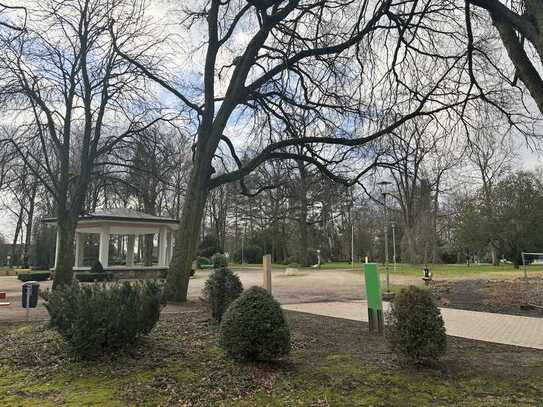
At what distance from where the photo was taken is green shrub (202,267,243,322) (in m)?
7.95

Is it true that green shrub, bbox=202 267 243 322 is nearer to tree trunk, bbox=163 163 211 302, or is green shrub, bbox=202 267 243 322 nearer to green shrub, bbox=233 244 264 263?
tree trunk, bbox=163 163 211 302

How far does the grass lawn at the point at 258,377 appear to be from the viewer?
4.17 metres

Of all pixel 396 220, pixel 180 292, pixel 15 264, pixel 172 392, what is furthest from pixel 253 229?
pixel 172 392

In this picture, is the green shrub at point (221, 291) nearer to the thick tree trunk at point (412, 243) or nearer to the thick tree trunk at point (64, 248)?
the thick tree trunk at point (64, 248)

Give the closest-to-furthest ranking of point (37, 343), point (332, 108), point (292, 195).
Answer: point (37, 343) → point (332, 108) → point (292, 195)

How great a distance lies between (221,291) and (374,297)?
2712mm

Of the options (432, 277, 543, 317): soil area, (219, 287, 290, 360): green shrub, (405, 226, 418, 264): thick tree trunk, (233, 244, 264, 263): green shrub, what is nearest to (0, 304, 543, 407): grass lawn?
(219, 287, 290, 360): green shrub

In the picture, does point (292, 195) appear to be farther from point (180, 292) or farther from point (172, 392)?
point (172, 392)

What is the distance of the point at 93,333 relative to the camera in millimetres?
5148

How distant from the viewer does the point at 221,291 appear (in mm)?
7996

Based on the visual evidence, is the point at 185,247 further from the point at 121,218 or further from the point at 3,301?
the point at 121,218

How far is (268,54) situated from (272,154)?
303 centimetres

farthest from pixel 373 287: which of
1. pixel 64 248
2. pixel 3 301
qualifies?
pixel 3 301

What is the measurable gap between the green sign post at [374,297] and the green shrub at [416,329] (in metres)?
2.30
